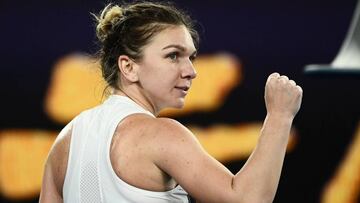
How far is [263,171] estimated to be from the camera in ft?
5.17

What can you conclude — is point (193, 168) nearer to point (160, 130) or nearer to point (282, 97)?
point (160, 130)

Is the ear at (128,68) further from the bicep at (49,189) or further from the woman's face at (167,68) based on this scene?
the bicep at (49,189)

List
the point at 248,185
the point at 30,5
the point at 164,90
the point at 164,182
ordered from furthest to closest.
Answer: the point at 30,5, the point at 164,90, the point at 164,182, the point at 248,185

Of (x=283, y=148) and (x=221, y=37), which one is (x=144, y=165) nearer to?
(x=283, y=148)

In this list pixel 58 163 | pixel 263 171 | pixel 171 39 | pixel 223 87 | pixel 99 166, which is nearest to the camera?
pixel 263 171

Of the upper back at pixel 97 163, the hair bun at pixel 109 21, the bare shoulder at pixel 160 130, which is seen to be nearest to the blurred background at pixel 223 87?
the hair bun at pixel 109 21

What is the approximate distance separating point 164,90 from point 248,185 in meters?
0.35

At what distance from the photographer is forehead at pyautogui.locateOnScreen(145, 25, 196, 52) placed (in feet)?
5.91

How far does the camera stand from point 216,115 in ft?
11.1

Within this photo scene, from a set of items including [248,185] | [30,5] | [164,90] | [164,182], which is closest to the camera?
[248,185]

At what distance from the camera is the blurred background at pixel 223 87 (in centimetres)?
335

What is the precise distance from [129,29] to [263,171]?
19.9 inches

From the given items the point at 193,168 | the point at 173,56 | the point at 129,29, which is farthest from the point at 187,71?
the point at 193,168

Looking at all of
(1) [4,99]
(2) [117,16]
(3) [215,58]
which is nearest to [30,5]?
(1) [4,99]
